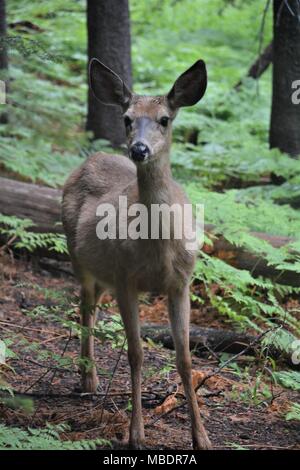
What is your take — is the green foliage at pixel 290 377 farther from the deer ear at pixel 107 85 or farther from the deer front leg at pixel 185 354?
the deer ear at pixel 107 85

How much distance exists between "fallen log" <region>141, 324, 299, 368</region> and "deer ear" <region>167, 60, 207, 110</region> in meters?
2.19

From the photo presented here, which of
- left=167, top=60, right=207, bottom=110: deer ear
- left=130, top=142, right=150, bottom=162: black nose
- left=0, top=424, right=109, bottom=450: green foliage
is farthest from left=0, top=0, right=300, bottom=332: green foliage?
left=0, top=424, right=109, bottom=450: green foliage

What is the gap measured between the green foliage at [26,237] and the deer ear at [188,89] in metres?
2.89

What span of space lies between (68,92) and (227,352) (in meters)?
9.53

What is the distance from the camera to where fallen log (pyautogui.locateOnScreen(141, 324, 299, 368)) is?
6789 mm

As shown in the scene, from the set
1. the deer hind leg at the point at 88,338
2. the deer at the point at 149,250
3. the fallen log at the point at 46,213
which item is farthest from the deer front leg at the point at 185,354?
the fallen log at the point at 46,213

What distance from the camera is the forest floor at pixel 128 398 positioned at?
5.25 meters

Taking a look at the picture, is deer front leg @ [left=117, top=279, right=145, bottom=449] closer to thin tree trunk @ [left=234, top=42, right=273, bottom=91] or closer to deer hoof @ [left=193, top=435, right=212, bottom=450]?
deer hoof @ [left=193, top=435, right=212, bottom=450]

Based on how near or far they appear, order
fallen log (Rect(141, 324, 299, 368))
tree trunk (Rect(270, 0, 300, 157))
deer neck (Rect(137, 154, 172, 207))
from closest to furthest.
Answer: deer neck (Rect(137, 154, 172, 207))
fallen log (Rect(141, 324, 299, 368))
tree trunk (Rect(270, 0, 300, 157))

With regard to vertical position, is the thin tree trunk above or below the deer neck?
above

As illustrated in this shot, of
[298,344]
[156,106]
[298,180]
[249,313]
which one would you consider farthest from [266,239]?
[156,106]

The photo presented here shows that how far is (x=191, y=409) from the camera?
16.8 feet

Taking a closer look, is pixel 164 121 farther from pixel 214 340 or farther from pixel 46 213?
pixel 46 213

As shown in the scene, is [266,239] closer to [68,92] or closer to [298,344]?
[298,344]
